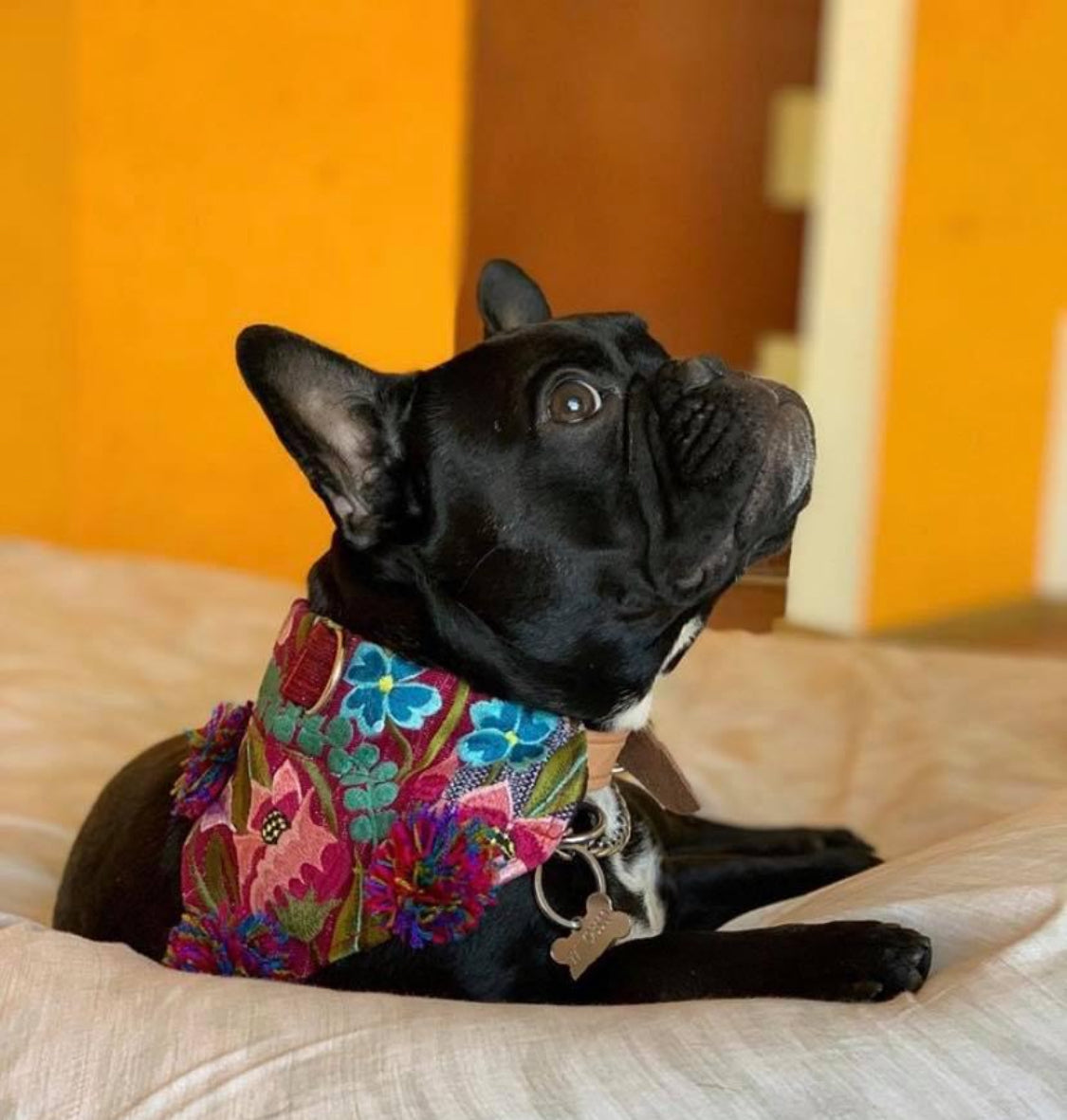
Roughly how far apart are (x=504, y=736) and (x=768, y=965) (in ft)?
A: 0.90

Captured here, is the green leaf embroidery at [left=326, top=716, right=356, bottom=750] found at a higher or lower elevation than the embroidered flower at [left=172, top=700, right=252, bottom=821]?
higher

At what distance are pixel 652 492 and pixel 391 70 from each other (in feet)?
9.20

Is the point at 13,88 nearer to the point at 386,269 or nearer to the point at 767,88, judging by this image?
the point at 386,269

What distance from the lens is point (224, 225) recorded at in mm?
3959

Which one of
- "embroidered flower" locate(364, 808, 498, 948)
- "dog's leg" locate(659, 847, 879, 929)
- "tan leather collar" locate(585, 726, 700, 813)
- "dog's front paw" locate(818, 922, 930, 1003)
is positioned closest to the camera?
"dog's front paw" locate(818, 922, 930, 1003)

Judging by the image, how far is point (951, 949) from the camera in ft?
3.64

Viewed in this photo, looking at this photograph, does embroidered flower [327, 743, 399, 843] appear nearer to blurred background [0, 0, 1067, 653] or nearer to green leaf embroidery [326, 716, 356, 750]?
green leaf embroidery [326, 716, 356, 750]

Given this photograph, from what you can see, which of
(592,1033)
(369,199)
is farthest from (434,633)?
(369,199)

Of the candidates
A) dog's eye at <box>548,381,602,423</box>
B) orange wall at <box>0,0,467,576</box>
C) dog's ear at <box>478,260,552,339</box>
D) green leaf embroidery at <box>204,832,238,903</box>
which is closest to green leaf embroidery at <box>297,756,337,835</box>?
green leaf embroidery at <box>204,832,238,903</box>

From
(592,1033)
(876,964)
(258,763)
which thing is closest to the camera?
(592,1033)

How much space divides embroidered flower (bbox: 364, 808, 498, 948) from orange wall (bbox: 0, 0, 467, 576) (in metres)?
2.68

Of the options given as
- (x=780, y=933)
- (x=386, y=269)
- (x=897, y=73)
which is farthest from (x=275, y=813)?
(x=897, y=73)

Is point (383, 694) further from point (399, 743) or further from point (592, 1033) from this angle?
point (592, 1033)

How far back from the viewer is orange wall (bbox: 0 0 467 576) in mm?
3867
